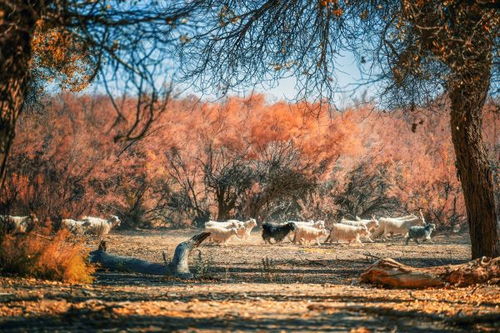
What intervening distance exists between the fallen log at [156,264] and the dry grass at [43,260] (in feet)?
5.69

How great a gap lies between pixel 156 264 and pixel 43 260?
278 centimetres

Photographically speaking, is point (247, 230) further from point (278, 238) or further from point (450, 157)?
point (450, 157)

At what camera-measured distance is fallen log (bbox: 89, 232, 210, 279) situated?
1141 centimetres

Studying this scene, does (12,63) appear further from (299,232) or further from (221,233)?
(299,232)

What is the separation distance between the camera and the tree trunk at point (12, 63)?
5727 mm

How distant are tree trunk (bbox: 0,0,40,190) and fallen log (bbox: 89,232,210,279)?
5.76 metres

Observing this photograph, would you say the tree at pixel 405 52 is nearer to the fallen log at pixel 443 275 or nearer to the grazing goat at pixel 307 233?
the fallen log at pixel 443 275

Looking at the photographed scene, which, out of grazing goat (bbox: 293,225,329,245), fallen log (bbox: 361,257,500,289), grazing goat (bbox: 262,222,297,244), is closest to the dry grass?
fallen log (bbox: 361,257,500,289)

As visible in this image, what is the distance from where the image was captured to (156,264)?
11852 mm

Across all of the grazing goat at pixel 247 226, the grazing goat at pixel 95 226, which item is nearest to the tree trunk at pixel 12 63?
the grazing goat at pixel 95 226

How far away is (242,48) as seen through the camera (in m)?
11.6

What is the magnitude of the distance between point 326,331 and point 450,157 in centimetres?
2979

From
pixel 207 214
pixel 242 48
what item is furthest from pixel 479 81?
pixel 207 214

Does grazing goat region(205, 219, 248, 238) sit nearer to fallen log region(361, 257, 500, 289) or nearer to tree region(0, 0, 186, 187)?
fallen log region(361, 257, 500, 289)
